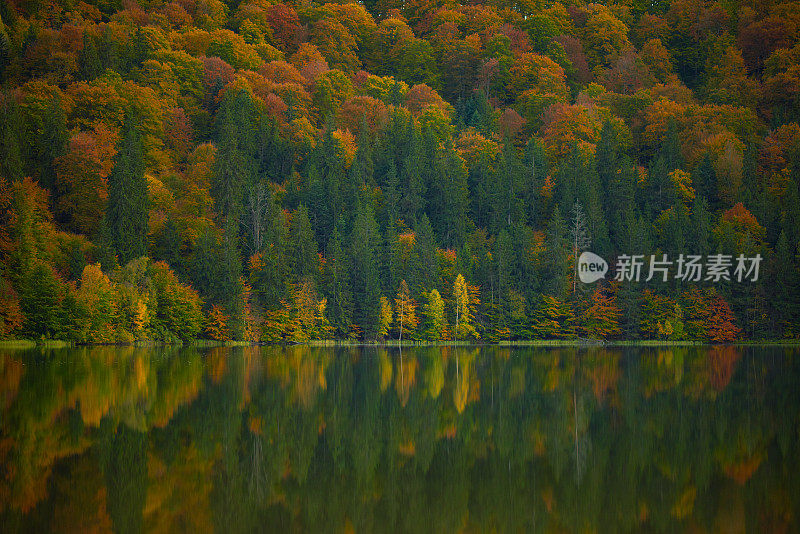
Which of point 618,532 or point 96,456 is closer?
point 618,532

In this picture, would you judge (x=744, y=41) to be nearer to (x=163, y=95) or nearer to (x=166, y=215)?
(x=163, y=95)

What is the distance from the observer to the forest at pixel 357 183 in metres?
83.0

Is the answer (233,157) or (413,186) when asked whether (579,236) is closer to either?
(413,186)

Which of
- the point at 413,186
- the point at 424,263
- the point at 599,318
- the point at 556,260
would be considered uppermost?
the point at 413,186

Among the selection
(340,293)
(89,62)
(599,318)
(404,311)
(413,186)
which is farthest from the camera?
(413,186)

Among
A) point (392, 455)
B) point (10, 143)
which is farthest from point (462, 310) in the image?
point (392, 455)

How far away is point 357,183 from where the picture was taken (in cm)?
10481

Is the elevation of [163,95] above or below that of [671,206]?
above

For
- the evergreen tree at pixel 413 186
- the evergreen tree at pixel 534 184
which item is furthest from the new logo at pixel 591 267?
the evergreen tree at pixel 413 186

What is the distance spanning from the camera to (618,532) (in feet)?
50.9

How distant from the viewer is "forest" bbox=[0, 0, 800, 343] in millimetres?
83000

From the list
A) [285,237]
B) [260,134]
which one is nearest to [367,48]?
[260,134]

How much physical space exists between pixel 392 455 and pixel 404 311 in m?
70.5

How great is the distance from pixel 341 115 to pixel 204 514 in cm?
11197
